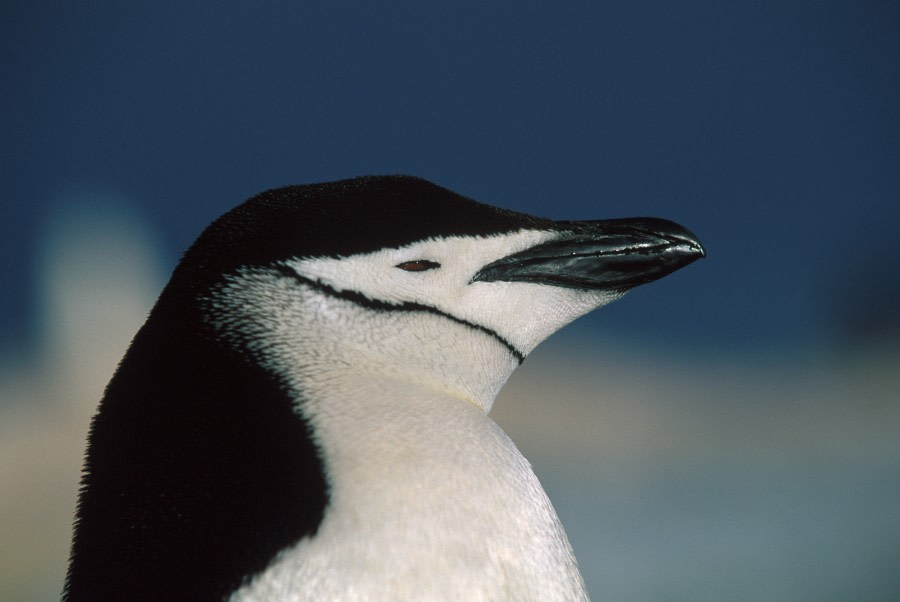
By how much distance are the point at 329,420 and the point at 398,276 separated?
140mm

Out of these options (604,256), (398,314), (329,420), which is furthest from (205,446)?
(604,256)

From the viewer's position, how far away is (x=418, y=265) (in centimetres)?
61

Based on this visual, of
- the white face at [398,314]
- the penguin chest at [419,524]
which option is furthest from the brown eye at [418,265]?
the penguin chest at [419,524]

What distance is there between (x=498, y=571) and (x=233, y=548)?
0.17 m

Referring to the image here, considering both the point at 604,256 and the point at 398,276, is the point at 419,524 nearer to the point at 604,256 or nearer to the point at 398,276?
the point at 398,276

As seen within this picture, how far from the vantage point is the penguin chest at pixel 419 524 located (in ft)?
1.52

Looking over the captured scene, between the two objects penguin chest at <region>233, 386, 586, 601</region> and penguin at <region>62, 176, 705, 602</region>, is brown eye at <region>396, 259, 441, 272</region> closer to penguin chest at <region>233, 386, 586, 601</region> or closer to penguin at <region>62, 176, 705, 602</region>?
penguin at <region>62, 176, 705, 602</region>

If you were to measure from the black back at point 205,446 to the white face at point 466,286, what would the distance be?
0.6 inches

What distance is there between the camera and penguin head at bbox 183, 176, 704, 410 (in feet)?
1.86

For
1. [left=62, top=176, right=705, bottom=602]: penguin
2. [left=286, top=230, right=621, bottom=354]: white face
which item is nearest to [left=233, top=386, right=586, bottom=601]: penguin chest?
[left=62, top=176, right=705, bottom=602]: penguin

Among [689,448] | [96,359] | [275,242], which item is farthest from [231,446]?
[689,448]

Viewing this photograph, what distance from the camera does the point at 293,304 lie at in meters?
0.57

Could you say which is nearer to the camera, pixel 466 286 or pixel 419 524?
pixel 419 524

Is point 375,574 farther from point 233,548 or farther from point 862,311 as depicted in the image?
A: point 862,311
